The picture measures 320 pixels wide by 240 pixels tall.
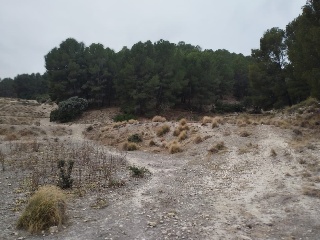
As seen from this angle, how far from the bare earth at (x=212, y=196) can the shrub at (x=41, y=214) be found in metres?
0.23

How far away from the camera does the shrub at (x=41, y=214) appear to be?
7.95m

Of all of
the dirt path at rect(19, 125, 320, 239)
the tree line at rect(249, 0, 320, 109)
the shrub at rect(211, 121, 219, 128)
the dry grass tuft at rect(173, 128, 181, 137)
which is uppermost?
the tree line at rect(249, 0, 320, 109)

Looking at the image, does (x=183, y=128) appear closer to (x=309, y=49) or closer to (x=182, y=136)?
(x=182, y=136)

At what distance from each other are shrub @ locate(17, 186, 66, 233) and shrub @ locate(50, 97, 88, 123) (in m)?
35.2

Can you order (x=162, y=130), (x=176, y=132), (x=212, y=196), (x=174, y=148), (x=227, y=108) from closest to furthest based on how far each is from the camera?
(x=212, y=196) < (x=174, y=148) < (x=176, y=132) < (x=162, y=130) < (x=227, y=108)

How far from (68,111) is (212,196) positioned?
3492 centimetres

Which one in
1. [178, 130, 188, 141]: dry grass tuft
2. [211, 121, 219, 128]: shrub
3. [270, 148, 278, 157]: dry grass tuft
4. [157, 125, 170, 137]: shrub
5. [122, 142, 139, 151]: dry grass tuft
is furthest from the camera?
[157, 125, 170, 137]: shrub

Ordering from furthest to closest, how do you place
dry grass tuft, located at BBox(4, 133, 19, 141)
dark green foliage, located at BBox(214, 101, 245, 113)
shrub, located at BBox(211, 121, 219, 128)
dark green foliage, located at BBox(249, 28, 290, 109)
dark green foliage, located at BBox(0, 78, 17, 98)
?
dark green foliage, located at BBox(0, 78, 17, 98) → dark green foliage, located at BBox(214, 101, 245, 113) → dark green foliage, located at BBox(249, 28, 290, 109) → dry grass tuft, located at BBox(4, 133, 19, 141) → shrub, located at BBox(211, 121, 219, 128)

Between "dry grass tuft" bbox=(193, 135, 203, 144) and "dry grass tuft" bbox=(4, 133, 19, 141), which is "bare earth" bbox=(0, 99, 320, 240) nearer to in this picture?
"dry grass tuft" bbox=(193, 135, 203, 144)

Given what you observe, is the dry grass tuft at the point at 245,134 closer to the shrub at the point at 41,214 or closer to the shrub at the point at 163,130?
the shrub at the point at 163,130

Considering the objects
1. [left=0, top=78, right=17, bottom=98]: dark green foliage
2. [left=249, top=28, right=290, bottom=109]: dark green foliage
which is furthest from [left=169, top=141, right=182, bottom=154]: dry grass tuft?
[left=0, top=78, right=17, bottom=98]: dark green foliage

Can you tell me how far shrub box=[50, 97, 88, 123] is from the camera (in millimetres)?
42531

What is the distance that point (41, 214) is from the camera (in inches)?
319

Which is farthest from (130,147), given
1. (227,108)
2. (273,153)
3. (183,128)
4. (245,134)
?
(227,108)
